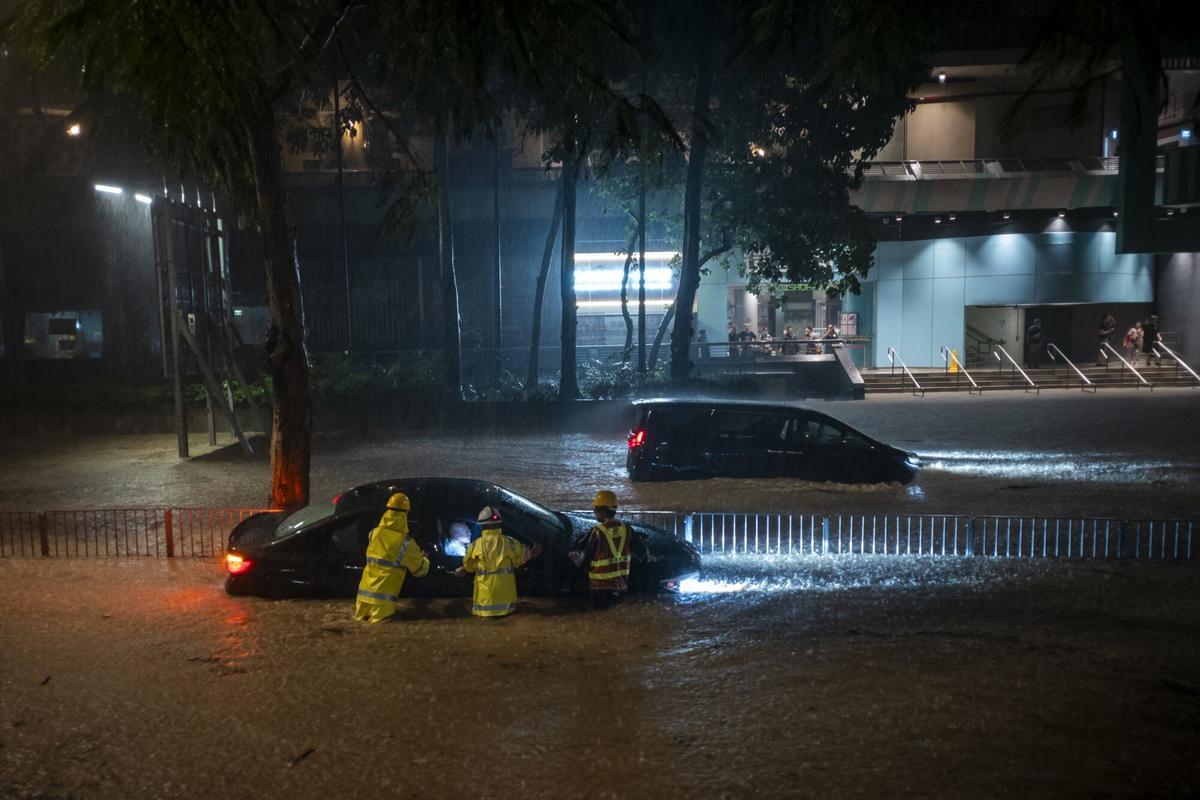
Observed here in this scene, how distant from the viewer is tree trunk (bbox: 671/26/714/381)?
925 inches

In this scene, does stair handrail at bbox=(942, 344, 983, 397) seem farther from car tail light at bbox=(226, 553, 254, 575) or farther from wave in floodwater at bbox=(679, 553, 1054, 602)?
car tail light at bbox=(226, 553, 254, 575)

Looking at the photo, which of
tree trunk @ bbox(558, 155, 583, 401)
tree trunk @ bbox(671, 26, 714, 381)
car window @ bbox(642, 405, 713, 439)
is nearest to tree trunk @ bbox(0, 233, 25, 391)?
tree trunk @ bbox(558, 155, 583, 401)

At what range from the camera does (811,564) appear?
10555 millimetres

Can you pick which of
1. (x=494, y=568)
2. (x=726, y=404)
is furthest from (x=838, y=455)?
(x=494, y=568)

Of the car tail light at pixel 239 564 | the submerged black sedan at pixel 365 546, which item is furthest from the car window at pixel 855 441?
the car tail light at pixel 239 564

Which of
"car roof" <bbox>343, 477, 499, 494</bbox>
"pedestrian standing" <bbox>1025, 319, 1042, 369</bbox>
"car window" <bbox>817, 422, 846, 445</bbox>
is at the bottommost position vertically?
"car window" <bbox>817, 422, 846, 445</bbox>

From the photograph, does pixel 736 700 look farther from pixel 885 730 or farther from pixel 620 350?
pixel 620 350

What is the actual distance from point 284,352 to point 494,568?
5.04 m

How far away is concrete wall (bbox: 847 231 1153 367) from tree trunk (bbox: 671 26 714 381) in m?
14.6

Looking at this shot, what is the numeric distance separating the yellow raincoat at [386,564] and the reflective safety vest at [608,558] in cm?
153

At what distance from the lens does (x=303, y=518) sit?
30.2 ft

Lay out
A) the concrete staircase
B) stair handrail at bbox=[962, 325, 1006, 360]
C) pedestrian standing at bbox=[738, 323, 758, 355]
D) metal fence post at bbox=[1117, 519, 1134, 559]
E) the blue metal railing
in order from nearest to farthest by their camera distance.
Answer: metal fence post at bbox=[1117, 519, 1134, 559]
the blue metal railing
the concrete staircase
pedestrian standing at bbox=[738, 323, 758, 355]
stair handrail at bbox=[962, 325, 1006, 360]

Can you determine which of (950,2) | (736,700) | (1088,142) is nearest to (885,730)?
(736,700)

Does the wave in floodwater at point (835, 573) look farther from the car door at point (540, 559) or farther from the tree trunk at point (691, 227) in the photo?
the tree trunk at point (691, 227)
